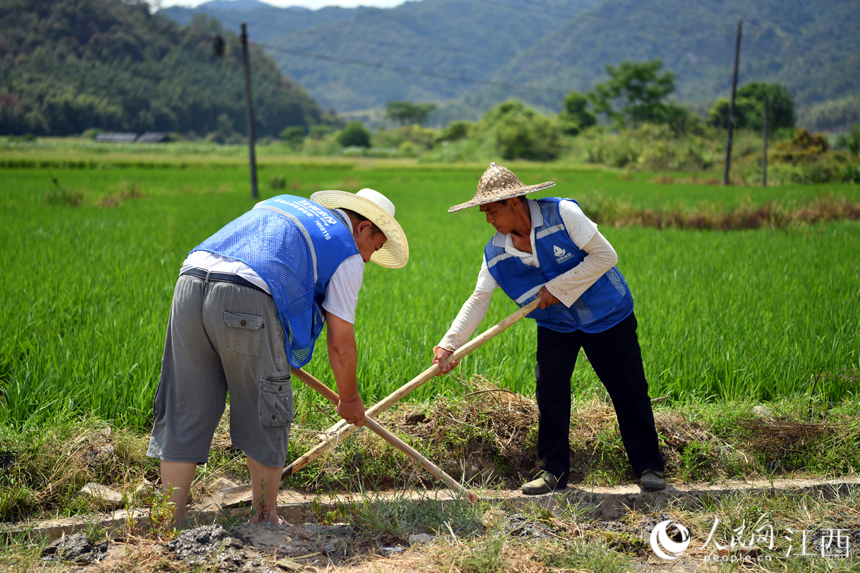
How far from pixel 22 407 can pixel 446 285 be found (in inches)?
150

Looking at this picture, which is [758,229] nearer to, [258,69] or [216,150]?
[216,150]

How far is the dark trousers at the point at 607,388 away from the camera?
2621 millimetres

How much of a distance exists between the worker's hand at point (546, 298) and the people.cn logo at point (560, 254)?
0.49ft

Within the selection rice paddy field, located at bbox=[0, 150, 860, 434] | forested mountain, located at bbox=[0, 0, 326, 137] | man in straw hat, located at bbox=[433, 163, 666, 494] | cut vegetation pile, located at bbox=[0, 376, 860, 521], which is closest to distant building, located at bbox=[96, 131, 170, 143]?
forested mountain, located at bbox=[0, 0, 326, 137]

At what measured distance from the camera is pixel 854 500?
2469 mm

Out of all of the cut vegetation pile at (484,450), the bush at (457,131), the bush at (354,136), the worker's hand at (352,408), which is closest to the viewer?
the worker's hand at (352,408)

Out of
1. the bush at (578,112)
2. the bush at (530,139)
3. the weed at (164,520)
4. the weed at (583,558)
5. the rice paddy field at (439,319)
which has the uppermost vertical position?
the bush at (578,112)

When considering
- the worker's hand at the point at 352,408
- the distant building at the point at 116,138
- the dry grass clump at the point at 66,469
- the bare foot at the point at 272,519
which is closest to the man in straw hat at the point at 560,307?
the worker's hand at the point at 352,408

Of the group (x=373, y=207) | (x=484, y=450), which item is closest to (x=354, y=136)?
(x=484, y=450)

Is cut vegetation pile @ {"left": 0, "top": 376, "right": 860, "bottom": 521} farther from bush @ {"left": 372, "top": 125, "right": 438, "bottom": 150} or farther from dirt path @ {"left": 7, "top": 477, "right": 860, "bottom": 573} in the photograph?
bush @ {"left": 372, "top": 125, "right": 438, "bottom": 150}

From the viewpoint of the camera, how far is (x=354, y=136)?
90438mm

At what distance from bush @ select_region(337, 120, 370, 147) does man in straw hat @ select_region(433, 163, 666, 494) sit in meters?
89.4

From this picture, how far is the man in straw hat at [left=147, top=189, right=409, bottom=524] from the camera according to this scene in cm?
196

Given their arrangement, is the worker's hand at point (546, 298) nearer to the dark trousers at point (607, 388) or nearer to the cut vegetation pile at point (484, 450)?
the dark trousers at point (607, 388)
